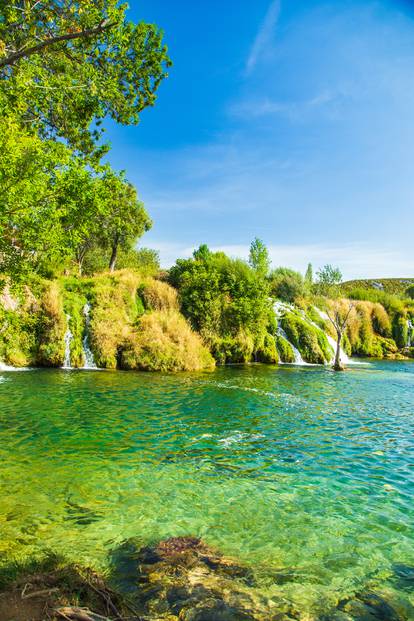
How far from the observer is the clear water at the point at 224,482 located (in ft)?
16.1

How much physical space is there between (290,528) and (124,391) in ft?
37.6

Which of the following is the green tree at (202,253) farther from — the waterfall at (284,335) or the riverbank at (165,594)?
the riverbank at (165,594)

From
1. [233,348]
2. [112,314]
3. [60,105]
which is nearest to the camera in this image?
[60,105]

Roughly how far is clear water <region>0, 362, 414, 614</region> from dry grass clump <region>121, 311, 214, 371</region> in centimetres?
899

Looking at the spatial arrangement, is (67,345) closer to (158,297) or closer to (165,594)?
(158,297)

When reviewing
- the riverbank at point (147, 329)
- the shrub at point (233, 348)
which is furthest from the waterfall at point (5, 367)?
the shrub at point (233, 348)

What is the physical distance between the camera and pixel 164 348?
2452 cm

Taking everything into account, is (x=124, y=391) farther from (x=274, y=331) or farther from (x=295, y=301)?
(x=295, y=301)

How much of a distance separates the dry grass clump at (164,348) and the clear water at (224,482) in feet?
29.5

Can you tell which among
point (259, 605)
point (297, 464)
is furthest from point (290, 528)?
point (297, 464)

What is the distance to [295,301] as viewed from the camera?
42.7m

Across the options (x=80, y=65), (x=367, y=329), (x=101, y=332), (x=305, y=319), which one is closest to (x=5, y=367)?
(x=101, y=332)

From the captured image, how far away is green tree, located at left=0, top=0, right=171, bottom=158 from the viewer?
8.08 metres

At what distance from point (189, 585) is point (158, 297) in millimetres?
26709
